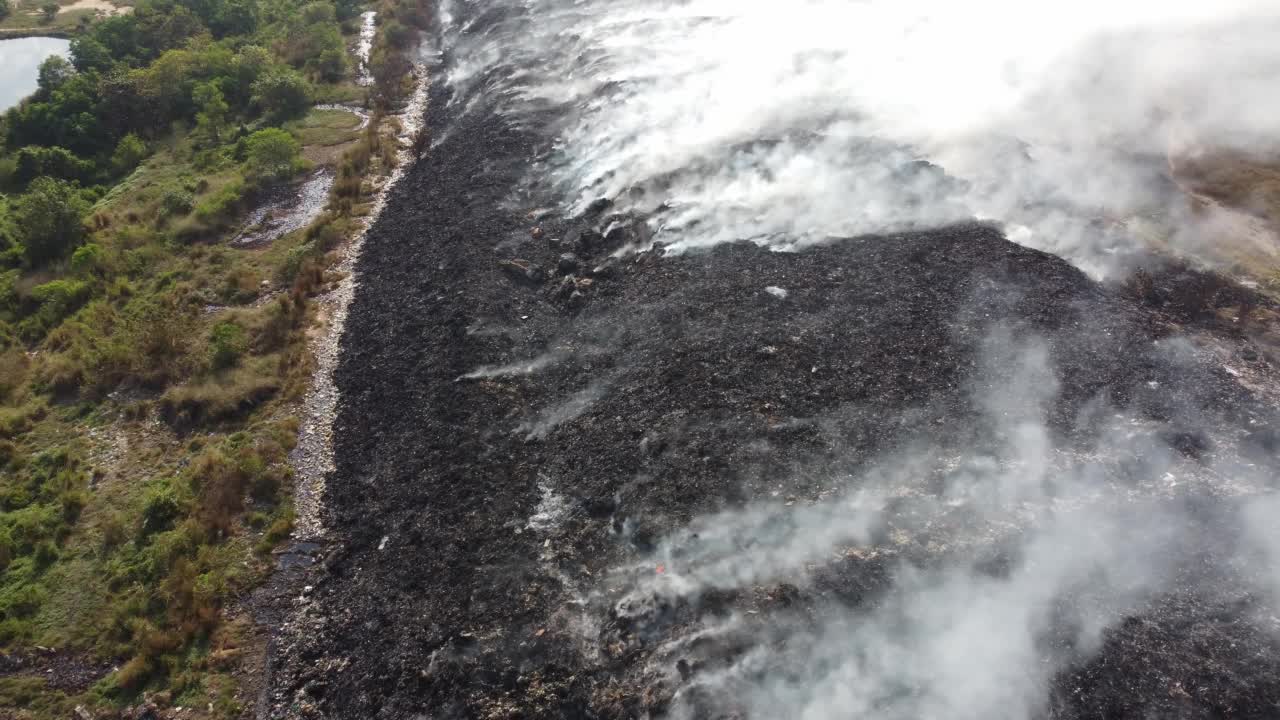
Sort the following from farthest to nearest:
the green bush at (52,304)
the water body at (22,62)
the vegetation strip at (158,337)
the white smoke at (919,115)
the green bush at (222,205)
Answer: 1. the water body at (22,62)
2. the green bush at (222,205)
3. the green bush at (52,304)
4. the white smoke at (919,115)
5. the vegetation strip at (158,337)

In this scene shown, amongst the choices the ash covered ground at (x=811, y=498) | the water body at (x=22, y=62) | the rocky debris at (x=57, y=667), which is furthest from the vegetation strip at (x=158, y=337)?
the water body at (x=22, y=62)

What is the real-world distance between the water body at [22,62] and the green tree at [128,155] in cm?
1602

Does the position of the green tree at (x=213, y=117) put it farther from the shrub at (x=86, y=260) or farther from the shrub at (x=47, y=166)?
the shrub at (x=86, y=260)

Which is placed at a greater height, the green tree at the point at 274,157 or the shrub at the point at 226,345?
the green tree at the point at 274,157

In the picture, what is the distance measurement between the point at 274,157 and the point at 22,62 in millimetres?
35630

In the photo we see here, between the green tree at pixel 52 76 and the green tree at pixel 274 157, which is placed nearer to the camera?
the green tree at pixel 274 157

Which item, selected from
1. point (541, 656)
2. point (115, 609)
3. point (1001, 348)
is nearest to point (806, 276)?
point (1001, 348)

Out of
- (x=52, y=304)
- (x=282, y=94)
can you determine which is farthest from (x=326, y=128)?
(x=52, y=304)

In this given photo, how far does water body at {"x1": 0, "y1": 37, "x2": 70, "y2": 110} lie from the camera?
4708 cm

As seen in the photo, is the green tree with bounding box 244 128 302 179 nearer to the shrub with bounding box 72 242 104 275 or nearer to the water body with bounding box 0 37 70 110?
the shrub with bounding box 72 242 104 275

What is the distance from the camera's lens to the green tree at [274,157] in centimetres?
3366

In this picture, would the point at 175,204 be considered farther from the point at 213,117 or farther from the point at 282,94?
the point at 282,94

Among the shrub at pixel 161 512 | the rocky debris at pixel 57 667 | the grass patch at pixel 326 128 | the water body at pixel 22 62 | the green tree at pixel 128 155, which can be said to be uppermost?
the water body at pixel 22 62

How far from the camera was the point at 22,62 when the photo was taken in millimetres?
52094
